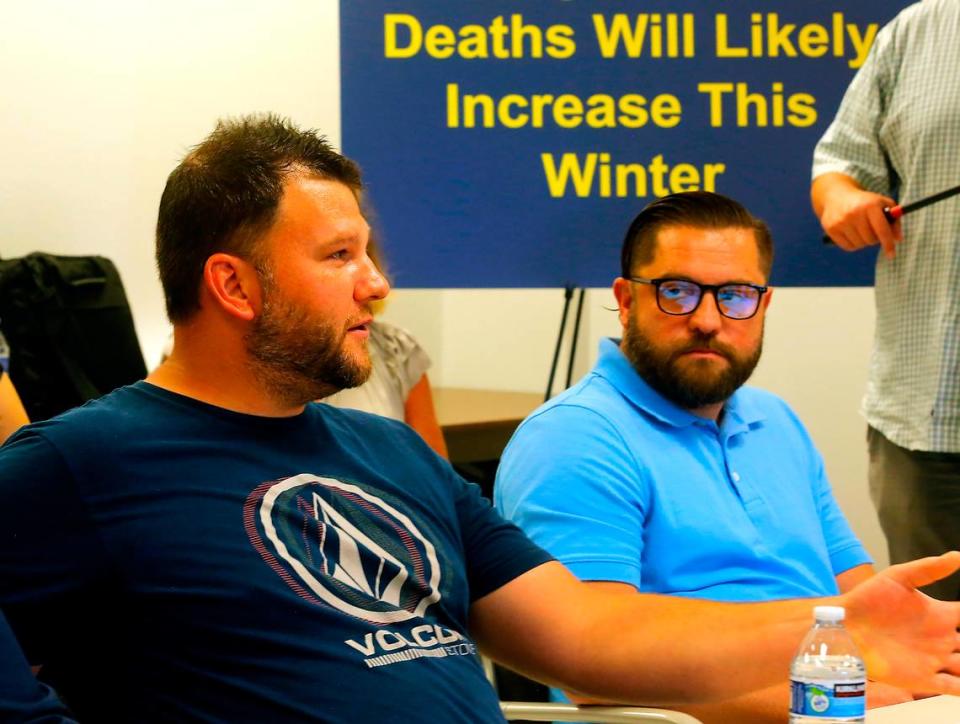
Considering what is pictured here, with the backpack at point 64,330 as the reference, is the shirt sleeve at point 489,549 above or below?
below

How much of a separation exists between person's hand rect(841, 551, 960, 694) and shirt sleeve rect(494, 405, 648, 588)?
44 centimetres

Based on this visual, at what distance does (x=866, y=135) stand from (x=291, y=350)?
1.72 m

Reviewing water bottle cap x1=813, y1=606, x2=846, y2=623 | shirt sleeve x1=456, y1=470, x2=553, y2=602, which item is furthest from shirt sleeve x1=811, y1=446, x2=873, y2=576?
water bottle cap x1=813, y1=606, x2=846, y2=623

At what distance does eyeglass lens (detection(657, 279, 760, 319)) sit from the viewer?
2.27 metres

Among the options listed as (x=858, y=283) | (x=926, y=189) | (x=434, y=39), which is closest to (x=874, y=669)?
(x=926, y=189)

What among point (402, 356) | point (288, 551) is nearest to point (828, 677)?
point (288, 551)

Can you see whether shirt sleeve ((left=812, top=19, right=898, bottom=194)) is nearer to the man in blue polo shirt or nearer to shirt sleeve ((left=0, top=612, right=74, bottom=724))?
the man in blue polo shirt

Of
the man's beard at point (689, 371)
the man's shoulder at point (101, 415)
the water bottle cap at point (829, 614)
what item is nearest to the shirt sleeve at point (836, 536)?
the man's beard at point (689, 371)

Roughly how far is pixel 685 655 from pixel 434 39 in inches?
72.9

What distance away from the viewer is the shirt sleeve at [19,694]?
1086 mm

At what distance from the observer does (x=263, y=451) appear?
1490 mm

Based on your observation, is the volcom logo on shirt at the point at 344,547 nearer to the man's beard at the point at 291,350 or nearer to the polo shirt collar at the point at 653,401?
the man's beard at the point at 291,350

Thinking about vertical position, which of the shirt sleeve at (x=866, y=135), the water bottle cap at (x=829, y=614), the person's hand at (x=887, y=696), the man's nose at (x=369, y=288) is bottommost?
the person's hand at (x=887, y=696)

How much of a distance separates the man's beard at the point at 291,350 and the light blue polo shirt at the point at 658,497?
55 cm
